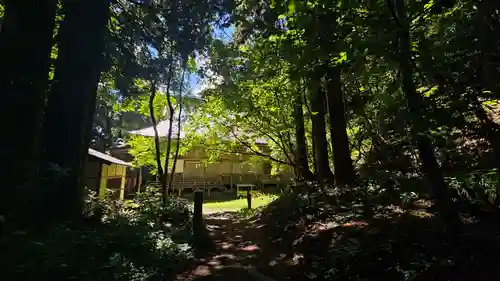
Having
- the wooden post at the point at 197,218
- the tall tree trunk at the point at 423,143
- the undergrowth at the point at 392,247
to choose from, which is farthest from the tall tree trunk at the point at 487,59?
the wooden post at the point at 197,218

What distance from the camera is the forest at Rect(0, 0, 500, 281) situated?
4.11 metres

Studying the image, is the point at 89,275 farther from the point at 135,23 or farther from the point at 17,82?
the point at 135,23

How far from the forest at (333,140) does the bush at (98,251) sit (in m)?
0.03

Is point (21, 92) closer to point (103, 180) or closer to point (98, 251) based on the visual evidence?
point (98, 251)

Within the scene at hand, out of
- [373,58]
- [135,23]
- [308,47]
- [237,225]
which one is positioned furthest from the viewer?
[237,225]

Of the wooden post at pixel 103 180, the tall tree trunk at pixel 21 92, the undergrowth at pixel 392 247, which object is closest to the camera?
the undergrowth at pixel 392 247

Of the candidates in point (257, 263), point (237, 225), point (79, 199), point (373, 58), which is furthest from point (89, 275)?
point (237, 225)

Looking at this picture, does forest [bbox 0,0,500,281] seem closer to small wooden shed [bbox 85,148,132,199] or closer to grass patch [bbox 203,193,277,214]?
small wooden shed [bbox 85,148,132,199]

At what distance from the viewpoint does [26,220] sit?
16.5 feet

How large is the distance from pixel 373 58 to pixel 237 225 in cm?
949

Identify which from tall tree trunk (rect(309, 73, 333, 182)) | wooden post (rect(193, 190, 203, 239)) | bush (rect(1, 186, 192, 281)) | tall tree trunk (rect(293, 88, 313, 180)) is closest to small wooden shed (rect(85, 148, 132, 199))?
wooden post (rect(193, 190, 203, 239))

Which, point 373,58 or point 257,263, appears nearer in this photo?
point 373,58

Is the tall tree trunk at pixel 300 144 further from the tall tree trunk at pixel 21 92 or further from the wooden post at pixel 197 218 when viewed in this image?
the tall tree trunk at pixel 21 92

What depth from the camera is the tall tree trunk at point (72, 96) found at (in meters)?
6.34
